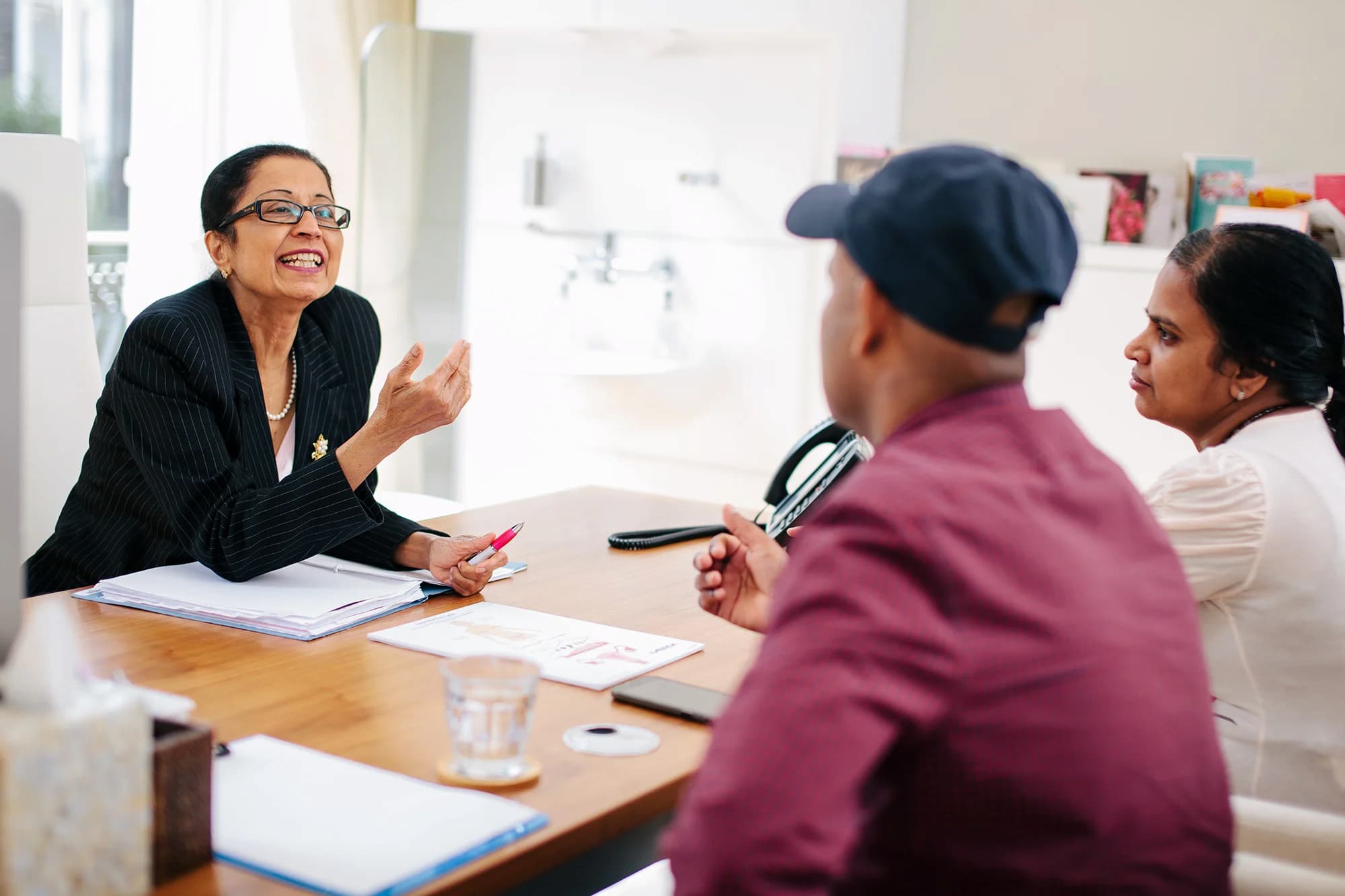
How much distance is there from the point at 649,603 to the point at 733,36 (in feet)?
7.11

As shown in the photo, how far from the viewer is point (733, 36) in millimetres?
3490

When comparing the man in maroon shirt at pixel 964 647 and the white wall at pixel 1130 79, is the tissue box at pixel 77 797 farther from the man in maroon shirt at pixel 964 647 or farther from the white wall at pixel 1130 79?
the white wall at pixel 1130 79

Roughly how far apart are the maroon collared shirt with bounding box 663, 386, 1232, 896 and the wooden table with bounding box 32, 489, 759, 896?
29cm

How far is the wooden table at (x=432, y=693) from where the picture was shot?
106cm

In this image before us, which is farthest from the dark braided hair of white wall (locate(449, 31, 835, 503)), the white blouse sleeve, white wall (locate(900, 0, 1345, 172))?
white wall (locate(900, 0, 1345, 172))

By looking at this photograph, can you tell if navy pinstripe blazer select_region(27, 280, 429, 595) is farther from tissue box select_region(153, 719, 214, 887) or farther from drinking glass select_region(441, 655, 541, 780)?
tissue box select_region(153, 719, 214, 887)

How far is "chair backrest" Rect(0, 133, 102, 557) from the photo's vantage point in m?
2.11

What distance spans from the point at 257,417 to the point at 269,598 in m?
0.37

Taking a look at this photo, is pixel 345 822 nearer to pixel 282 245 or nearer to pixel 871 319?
pixel 871 319

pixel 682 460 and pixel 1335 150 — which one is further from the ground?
pixel 1335 150

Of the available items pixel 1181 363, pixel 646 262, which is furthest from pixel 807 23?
pixel 1181 363

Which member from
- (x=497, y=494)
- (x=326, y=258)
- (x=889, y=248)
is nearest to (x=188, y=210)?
(x=497, y=494)

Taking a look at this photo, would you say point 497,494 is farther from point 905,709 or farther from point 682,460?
point 905,709

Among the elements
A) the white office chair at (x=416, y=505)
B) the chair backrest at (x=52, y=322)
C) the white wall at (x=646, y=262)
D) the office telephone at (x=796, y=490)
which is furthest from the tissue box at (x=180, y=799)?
the white wall at (x=646, y=262)
